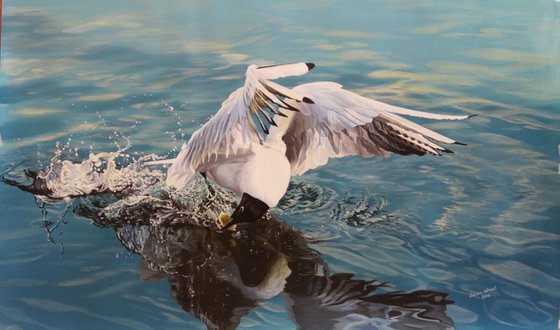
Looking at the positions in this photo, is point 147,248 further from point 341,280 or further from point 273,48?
point 273,48

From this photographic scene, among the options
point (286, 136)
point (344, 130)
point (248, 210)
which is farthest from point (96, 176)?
point (344, 130)

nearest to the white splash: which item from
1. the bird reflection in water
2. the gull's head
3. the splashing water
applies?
the splashing water

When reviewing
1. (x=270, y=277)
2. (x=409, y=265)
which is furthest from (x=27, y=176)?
(x=409, y=265)

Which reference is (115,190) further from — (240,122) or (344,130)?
(344,130)

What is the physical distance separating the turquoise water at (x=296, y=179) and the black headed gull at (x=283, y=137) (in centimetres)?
4

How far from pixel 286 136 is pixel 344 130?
0.16 metres

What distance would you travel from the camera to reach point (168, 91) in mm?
1721

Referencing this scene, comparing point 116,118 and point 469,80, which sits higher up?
point 469,80

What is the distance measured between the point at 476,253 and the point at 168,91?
3.12 ft

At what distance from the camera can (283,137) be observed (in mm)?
1695

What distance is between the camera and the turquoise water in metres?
1.66
